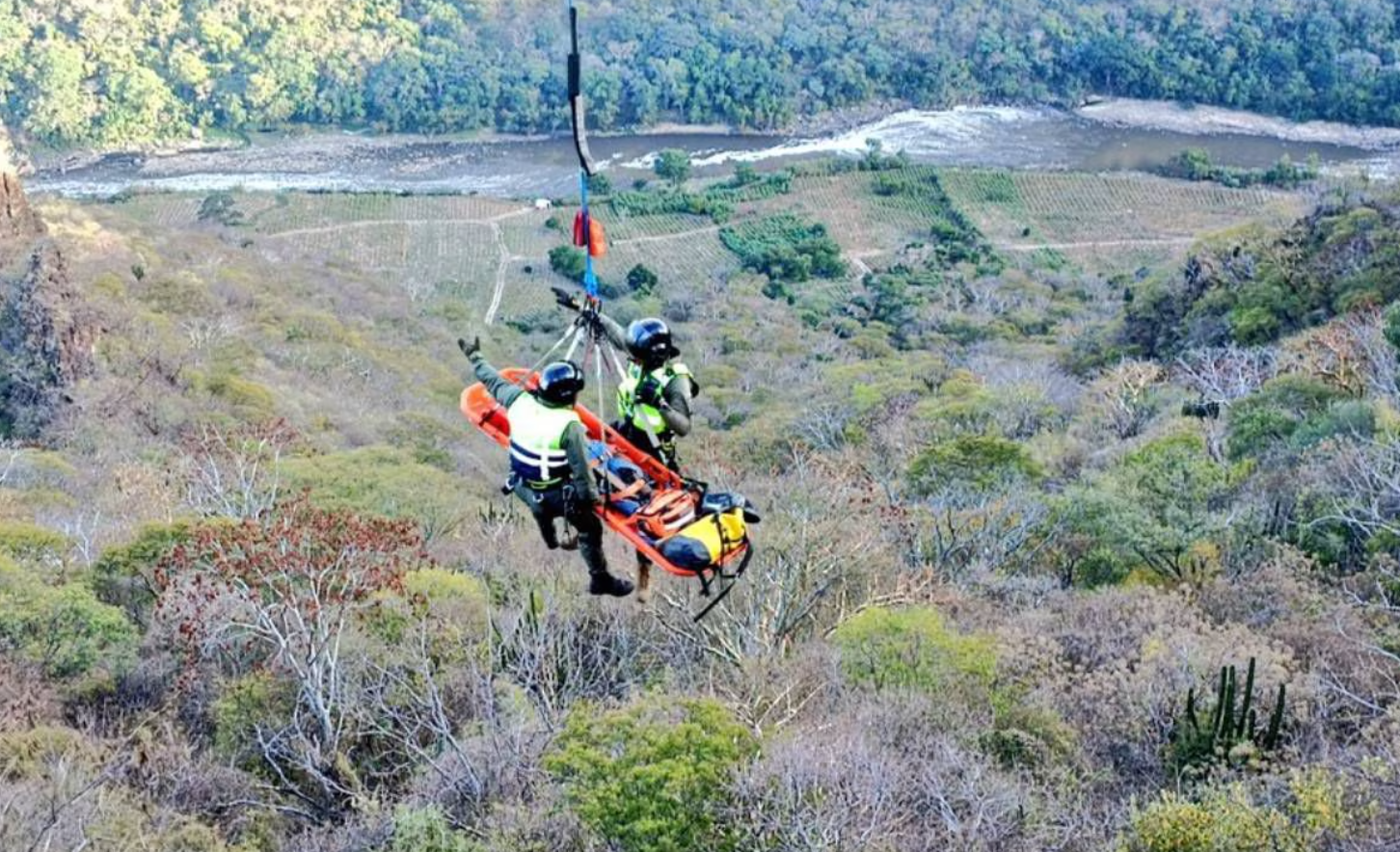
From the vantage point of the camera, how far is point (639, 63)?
356ft

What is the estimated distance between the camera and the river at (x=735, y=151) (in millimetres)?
93188

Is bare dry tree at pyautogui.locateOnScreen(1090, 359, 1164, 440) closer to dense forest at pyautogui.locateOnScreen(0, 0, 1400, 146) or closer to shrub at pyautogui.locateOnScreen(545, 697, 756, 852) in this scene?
shrub at pyautogui.locateOnScreen(545, 697, 756, 852)

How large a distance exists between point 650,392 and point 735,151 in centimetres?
9148

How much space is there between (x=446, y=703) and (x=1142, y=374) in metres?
21.1

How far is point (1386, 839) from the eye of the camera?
10516 mm

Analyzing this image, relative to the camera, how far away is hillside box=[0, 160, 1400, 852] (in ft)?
38.1

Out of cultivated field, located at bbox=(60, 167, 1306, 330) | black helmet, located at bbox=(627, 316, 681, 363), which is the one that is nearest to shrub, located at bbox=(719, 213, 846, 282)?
cultivated field, located at bbox=(60, 167, 1306, 330)

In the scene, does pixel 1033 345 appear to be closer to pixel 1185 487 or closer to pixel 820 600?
pixel 1185 487

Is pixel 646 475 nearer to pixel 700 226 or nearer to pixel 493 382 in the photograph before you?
pixel 493 382

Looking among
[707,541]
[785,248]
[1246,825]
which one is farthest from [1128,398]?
[785,248]

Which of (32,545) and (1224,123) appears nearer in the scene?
(32,545)

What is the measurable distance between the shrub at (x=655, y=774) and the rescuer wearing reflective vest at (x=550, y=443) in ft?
6.28

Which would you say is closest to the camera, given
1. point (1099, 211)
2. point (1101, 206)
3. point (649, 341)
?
point (649, 341)

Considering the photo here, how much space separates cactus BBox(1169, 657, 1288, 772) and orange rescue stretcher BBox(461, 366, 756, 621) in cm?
455
